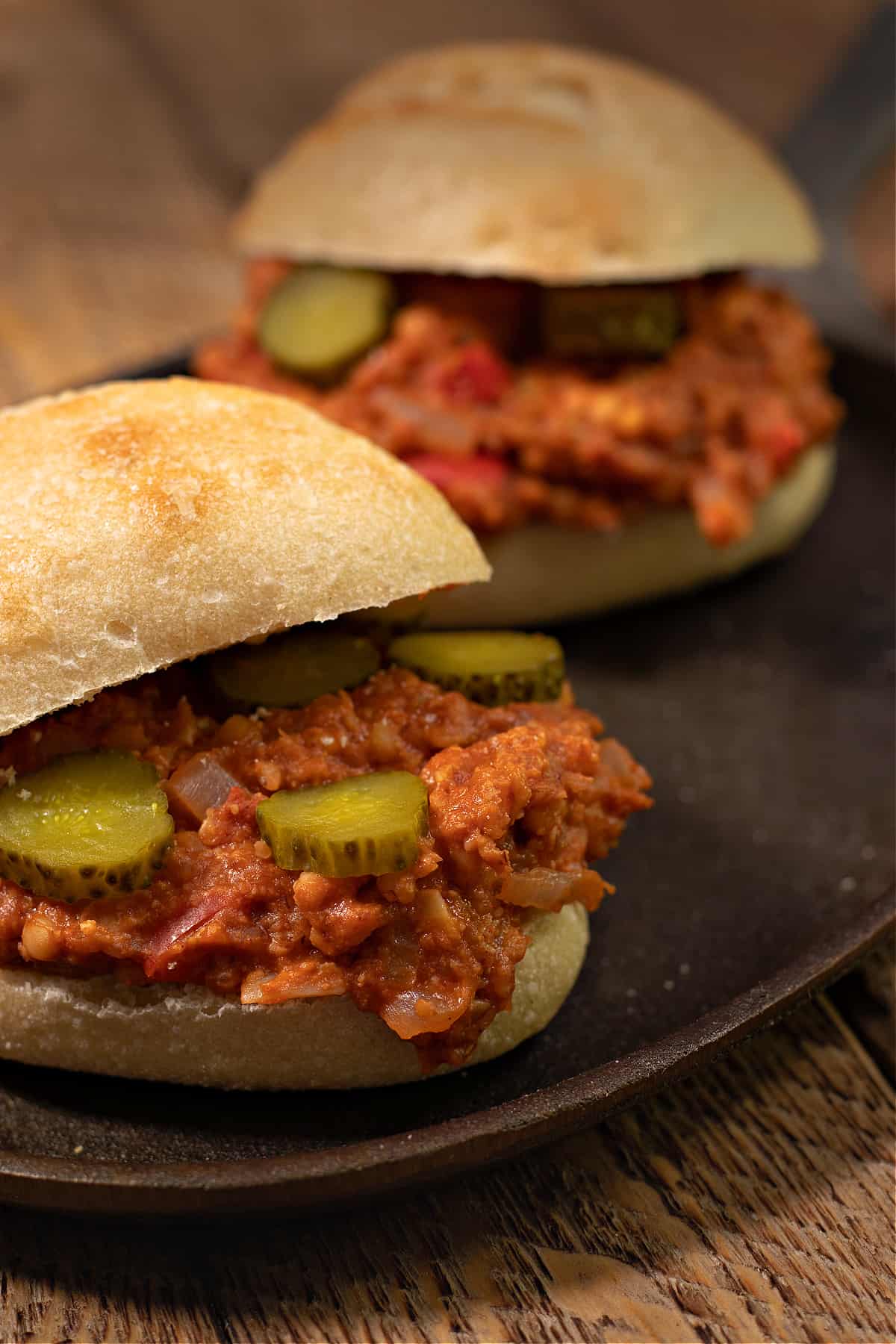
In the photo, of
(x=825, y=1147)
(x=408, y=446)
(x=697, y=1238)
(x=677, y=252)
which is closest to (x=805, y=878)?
(x=825, y=1147)

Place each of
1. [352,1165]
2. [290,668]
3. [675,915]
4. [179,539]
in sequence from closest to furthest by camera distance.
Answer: [352,1165] < [179,539] < [290,668] < [675,915]

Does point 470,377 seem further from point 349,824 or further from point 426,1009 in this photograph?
point 426,1009

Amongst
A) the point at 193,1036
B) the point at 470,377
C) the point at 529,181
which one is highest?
the point at 529,181

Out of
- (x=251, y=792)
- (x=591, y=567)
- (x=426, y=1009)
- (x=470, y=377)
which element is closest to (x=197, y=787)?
(x=251, y=792)

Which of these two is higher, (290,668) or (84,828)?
(290,668)

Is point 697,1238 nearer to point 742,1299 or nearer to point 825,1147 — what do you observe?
point 742,1299

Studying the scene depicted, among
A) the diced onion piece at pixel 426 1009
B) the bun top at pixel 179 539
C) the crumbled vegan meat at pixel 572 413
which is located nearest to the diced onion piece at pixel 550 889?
the diced onion piece at pixel 426 1009
